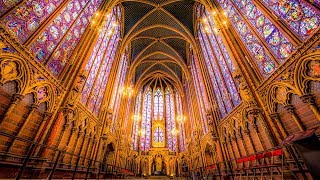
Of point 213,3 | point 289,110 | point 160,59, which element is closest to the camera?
point 289,110

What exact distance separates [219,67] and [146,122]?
18.3 metres

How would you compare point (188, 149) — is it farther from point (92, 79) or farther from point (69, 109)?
point (69, 109)

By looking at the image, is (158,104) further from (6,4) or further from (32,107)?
(6,4)

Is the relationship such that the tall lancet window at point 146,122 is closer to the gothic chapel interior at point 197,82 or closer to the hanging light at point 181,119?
the hanging light at point 181,119

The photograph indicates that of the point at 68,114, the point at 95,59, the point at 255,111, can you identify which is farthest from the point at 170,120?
the point at 68,114

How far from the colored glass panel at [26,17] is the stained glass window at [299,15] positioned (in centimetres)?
1129

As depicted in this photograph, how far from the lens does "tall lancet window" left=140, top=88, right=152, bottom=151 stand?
2539 centimetres

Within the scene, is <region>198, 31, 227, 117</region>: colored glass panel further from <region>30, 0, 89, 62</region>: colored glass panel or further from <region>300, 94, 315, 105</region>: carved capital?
<region>30, 0, 89, 62</region>: colored glass panel

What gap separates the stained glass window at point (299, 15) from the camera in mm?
5824

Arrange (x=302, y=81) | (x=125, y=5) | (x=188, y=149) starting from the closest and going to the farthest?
(x=302, y=81), (x=125, y=5), (x=188, y=149)

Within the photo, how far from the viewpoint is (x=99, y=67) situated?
1285 cm

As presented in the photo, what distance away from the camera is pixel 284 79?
6863mm

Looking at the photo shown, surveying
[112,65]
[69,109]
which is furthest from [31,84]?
[112,65]

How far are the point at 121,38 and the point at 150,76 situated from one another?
11960mm
